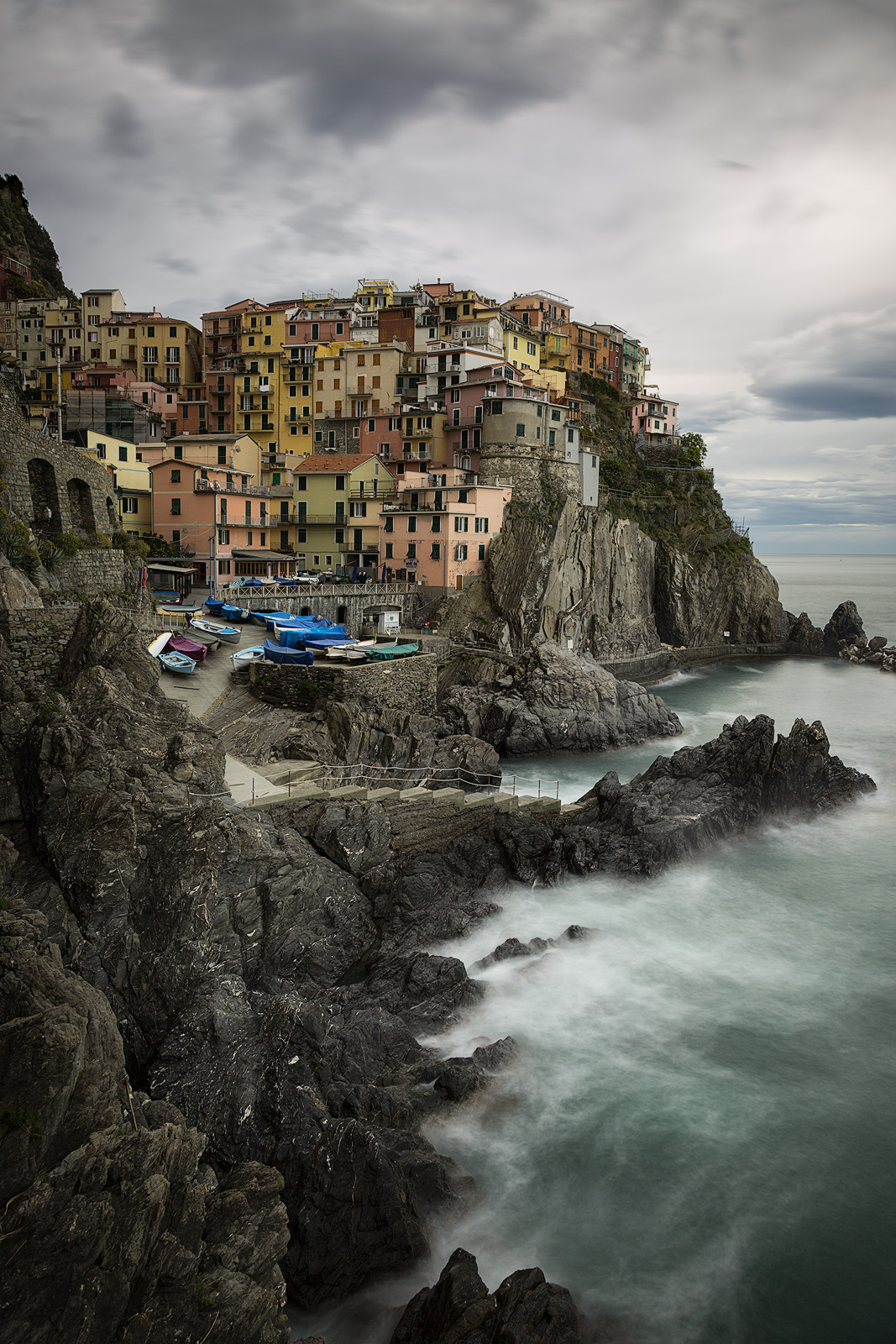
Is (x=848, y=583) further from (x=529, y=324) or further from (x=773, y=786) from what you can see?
(x=773, y=786)

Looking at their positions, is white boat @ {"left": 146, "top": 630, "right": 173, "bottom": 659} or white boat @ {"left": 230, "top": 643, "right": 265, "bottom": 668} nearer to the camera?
white boat @ {"left": 146, "top": 630, "right": 173, "bottom": 659}

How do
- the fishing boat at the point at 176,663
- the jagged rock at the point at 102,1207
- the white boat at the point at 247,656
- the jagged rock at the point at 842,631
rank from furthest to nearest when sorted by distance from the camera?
the jagged rock at the point at 842,631 < the white boat at the point at 247,656 < the fishing boat at the point at 176,663 < the jagged rock at the point at 102,1207

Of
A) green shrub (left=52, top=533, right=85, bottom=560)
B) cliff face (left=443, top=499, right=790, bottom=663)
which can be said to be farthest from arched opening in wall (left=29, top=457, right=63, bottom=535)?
cliff face (left=443, top=499, right=790, bottom=663)

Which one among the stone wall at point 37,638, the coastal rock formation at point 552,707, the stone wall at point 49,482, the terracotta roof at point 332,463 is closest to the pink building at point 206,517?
the terracotta roof at point 332,463

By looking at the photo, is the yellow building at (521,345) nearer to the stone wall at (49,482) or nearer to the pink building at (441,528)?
the pink building at (441,528)

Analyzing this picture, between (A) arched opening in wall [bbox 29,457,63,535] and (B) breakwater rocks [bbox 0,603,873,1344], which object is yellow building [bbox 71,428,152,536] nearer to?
(A) arched opening in wall [bbox 29,457,63,535]

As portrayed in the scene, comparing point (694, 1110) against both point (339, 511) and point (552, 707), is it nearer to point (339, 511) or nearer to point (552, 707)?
point (552, 707)

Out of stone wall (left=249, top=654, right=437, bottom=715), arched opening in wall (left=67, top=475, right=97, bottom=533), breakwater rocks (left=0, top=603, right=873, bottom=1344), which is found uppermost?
arched opening in wall (left=67, top=475, right=97, bottom=533)
